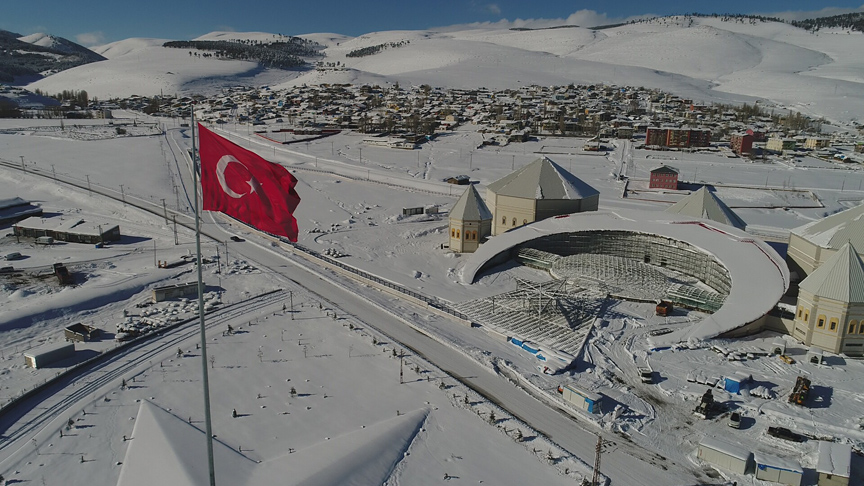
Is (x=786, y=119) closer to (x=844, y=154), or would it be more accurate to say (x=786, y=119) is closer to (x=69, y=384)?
(x=844, y=154)

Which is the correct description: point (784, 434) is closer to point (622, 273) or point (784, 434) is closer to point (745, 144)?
point (622, 273)

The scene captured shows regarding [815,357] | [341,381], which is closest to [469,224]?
[341,381]

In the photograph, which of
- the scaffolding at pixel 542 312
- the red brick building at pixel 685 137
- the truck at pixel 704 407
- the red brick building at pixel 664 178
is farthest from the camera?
the red brick building at pixel 685 137

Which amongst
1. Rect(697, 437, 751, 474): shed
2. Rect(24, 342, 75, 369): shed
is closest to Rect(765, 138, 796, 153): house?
Rect(697, 437, 751, 474): shed

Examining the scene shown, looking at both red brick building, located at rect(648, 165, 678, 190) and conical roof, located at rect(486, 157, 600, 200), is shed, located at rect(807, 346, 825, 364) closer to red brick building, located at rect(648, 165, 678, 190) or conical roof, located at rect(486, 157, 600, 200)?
conical roof, located at rect(486, 157, 600, 200)

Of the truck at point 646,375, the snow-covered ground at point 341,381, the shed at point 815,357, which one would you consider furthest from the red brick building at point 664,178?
the truck at point 646,375

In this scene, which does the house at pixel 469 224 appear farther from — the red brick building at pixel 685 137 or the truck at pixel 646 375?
the red brick building at pixel 685 137
